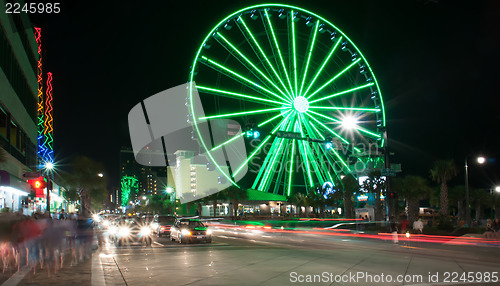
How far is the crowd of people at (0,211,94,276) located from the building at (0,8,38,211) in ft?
18.4

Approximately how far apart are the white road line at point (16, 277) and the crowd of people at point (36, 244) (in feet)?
2.96

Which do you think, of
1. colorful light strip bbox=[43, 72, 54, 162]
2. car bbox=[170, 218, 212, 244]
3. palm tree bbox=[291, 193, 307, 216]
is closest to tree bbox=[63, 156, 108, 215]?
colorful light strip bbox=[43, 72, 54, 162]

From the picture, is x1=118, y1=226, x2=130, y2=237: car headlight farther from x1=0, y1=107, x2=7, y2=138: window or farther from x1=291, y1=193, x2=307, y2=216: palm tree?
x1=291, y1=193, x2=307, y2=216: palm tree

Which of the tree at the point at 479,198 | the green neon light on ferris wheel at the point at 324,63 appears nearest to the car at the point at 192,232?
the green neon light on ferris wheel at the point at 324,63

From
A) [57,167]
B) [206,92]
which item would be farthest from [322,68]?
[57,167]

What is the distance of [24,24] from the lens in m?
38.9

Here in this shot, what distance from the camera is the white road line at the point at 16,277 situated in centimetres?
1098

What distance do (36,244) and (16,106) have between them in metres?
20.5

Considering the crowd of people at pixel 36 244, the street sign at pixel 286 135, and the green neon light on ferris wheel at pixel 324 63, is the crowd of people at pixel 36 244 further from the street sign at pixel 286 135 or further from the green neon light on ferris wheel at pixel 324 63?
the green neon light on ferris wheel at pixel 324 63

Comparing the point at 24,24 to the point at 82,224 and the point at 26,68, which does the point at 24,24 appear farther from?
the point at 82,224

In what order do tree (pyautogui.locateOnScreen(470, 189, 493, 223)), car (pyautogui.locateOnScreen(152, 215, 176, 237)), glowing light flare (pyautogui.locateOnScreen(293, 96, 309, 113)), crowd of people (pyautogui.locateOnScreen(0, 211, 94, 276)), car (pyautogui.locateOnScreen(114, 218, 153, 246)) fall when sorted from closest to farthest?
crowd of people (pyautogui.locateOnScreen(0, 211, 94, 276)) → car (pyautogui.locateOnScreen(114, 218, 153, 246)) → car (pyautogui.locateOnScreen(152, 215, 176, 237)) → glowing light flare (pyautogui.locateOnScreen(293, 96, 309, 113)) → tree (pyautogui.locateOnScreen(470, 189, 493, 223))

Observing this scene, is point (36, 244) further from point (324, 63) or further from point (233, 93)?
point (324, 63)

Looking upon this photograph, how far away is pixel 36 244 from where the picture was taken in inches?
737

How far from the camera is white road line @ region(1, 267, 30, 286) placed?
36.0ft
